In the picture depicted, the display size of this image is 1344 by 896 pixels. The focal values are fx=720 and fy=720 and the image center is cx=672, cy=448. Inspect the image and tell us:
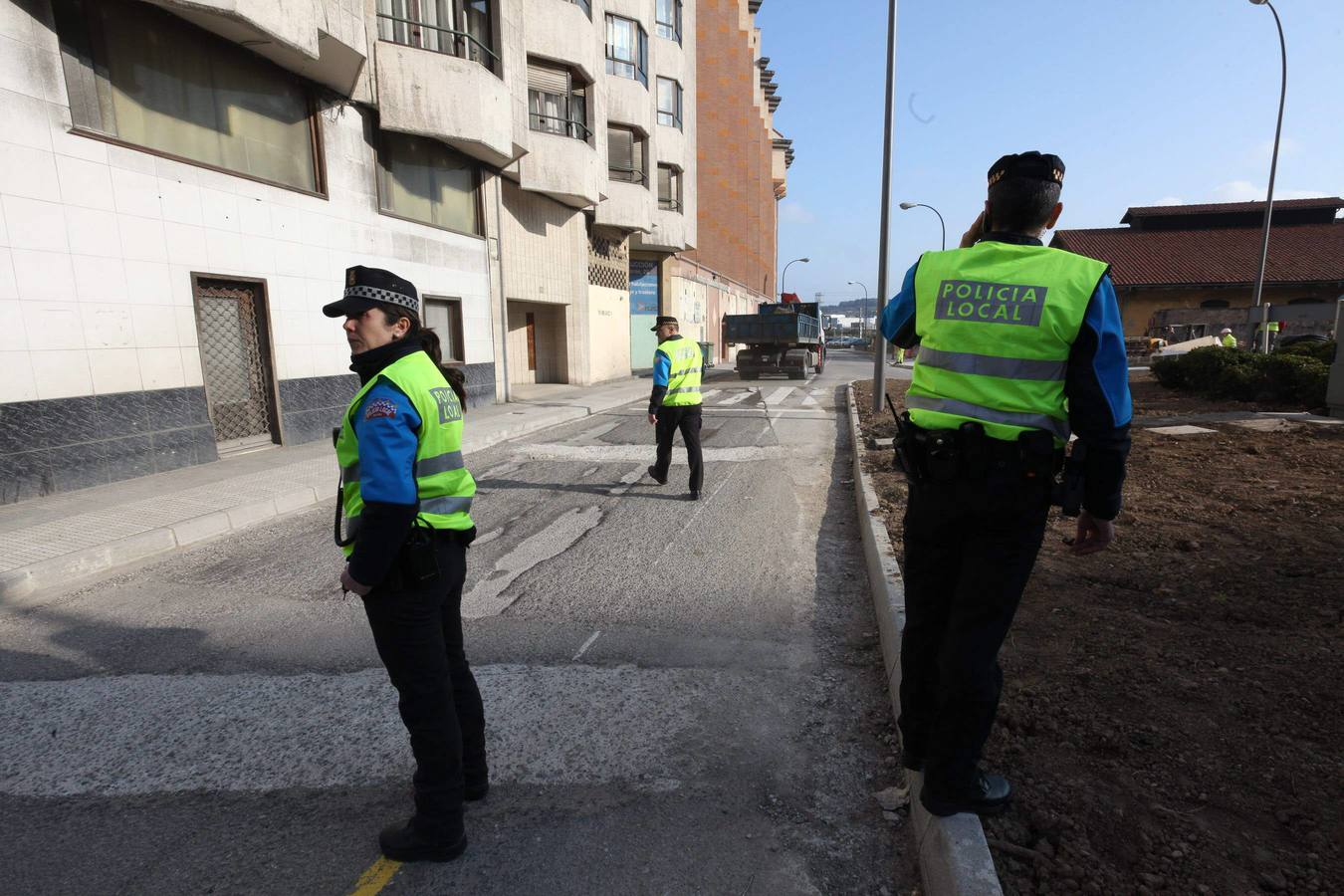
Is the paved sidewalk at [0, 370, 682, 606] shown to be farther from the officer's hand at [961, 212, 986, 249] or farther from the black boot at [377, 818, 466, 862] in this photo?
the officer's hand at [961, 212, 986, 249]

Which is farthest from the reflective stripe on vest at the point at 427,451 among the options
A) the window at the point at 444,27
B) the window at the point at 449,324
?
the window at the point at 449,324

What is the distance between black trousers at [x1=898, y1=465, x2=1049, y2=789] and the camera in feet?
7.16

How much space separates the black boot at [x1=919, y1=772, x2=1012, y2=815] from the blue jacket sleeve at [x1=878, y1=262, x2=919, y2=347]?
4.80ft

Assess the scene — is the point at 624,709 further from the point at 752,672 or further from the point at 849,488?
the point at 849,488

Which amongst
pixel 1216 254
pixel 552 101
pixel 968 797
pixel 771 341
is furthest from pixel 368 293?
pixel 1216 254

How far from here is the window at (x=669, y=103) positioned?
25.4 m

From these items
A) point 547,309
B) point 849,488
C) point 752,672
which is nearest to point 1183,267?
point 547,309

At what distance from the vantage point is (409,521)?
2.11m

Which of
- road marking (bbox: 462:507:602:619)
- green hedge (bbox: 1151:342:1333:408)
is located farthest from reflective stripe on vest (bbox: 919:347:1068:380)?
green hedge (bbox: 1151:342:1333:408)

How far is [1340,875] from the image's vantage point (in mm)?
1985

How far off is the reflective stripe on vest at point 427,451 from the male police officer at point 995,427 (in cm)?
146

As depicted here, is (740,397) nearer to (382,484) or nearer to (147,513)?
(147,513)

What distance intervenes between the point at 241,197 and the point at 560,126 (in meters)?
9.87

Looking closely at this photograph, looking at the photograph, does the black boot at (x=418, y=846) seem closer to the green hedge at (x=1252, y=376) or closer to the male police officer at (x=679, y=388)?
the male police officer at (x=679, y=388)
